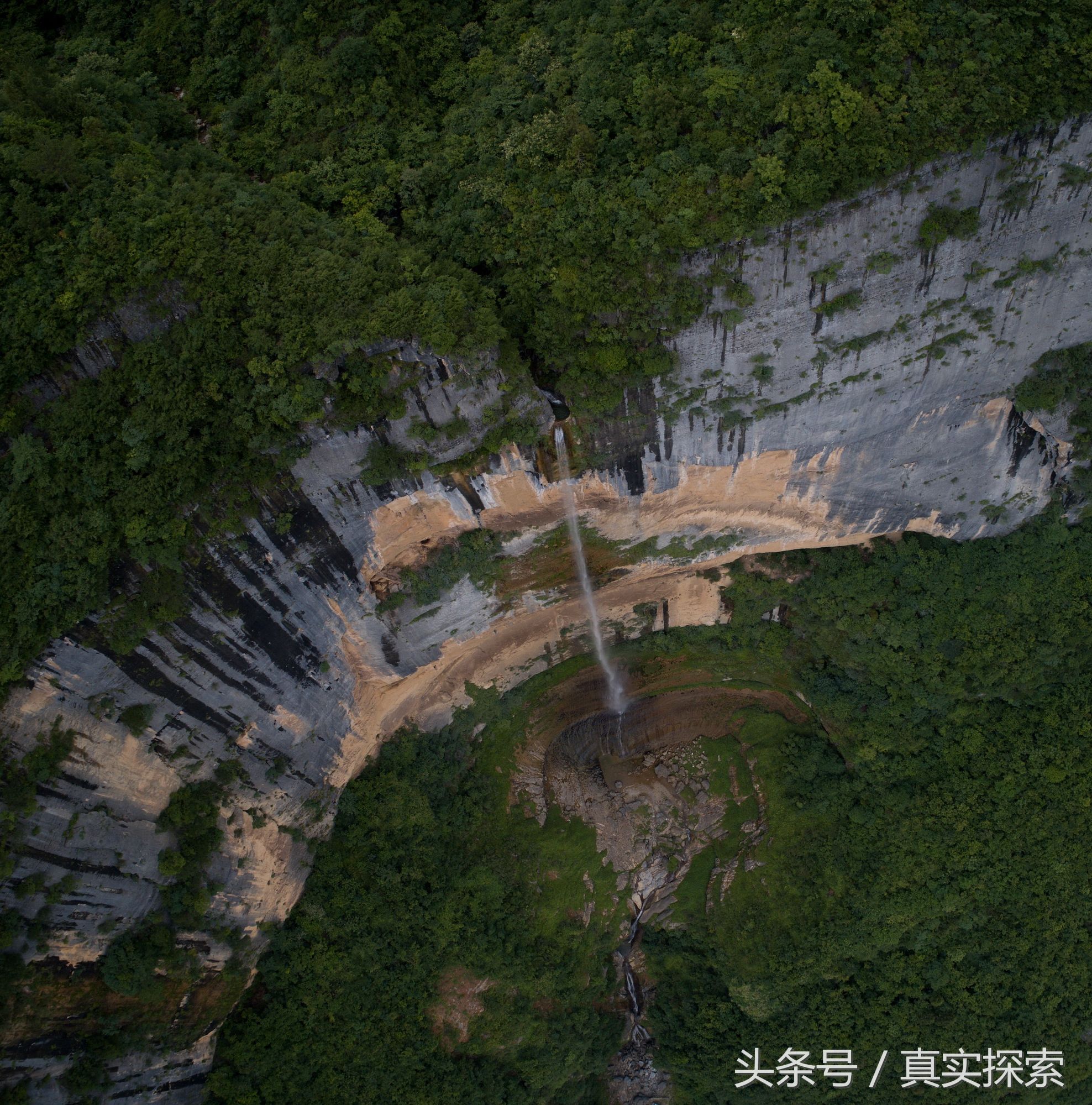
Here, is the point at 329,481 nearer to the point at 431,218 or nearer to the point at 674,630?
the point at 431,218

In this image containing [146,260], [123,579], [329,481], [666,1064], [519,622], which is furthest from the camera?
[666,1064]

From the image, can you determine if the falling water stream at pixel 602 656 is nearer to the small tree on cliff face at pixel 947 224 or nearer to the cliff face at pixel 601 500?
the cliff face at pixel 601 500

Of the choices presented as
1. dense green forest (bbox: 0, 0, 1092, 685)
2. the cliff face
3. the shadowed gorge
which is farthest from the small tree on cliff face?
dense green forest (bbox: 0, 0, 1092, 685)

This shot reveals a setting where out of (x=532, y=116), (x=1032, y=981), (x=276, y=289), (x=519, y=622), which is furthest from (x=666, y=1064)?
(x=532, y=116)

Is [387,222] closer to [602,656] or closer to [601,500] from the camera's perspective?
[601,500]

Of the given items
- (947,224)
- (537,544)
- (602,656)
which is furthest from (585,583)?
(947,224)

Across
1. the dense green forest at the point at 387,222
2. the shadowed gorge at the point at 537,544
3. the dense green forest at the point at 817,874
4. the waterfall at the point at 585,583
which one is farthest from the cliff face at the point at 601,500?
the dense green forest at the point at 817,874
